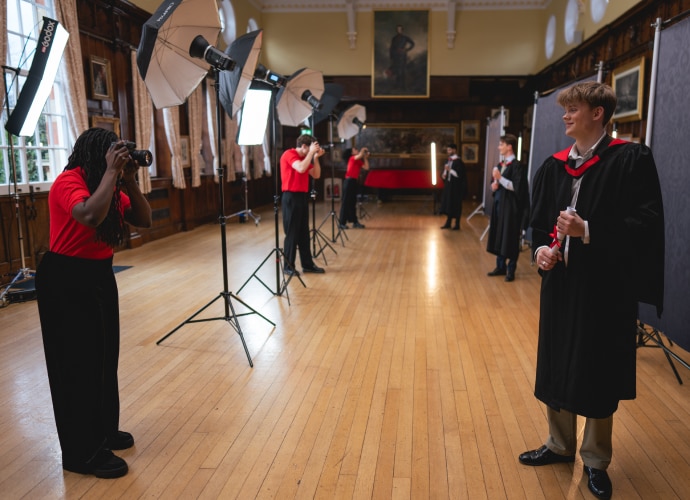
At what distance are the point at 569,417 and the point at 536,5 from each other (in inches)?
671

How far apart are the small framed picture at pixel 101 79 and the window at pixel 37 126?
1.89 ft

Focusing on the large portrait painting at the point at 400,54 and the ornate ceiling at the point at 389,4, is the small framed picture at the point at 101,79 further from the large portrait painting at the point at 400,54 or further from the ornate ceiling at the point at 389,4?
the large portrait painting at the point at 400,54

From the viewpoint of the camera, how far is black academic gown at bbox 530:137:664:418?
2273 millimetres

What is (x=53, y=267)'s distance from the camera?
2.48 m

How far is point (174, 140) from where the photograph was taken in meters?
10.4

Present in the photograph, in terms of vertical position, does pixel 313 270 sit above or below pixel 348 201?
below

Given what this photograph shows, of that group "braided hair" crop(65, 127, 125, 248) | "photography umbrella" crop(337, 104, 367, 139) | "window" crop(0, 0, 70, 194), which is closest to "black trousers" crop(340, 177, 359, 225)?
"photography umbrella" crop(337, 104, 367, 139)

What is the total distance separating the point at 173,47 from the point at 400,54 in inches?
587

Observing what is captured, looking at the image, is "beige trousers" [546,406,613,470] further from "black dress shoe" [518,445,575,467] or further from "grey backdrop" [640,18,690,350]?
"grey backdrop" [640,18,690,350]

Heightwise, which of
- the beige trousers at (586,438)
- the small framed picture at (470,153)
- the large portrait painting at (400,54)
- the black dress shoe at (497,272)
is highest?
the large portrait painting at (400,54)

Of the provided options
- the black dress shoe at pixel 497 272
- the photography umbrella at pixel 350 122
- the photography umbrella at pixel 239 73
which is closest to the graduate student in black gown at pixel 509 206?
the black dress shoe at pixel 497 272

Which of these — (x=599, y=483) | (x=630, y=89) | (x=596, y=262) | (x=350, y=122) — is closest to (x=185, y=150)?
(x=350, y=122)

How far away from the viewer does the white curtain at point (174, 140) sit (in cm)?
1019

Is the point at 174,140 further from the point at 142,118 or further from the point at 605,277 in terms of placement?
the point at 605,277
